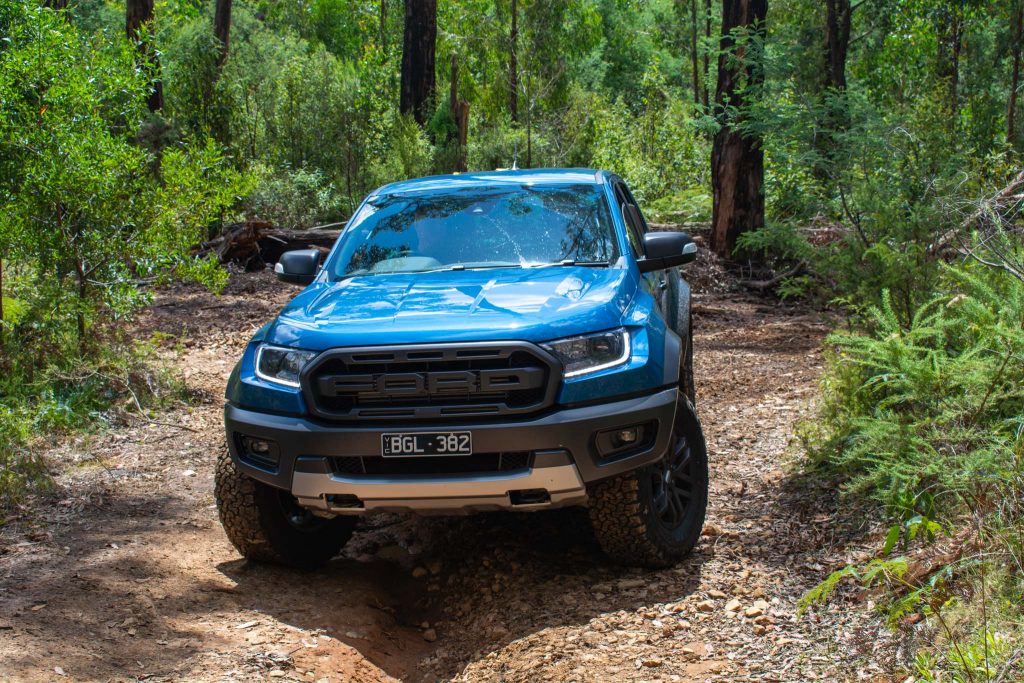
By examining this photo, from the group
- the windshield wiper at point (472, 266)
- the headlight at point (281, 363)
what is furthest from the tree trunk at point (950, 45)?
the headlight at point (281, 363)

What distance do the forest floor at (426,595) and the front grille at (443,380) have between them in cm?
102

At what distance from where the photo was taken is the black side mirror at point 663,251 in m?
5.60

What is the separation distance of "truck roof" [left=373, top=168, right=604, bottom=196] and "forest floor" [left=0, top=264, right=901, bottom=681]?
6.57 feet

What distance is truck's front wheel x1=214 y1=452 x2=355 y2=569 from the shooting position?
512 cm

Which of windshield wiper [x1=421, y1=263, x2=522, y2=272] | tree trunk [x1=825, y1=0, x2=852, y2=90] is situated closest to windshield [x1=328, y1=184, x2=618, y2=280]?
windshield wiper [x1=421, y1=263, x2=522, y2=272]

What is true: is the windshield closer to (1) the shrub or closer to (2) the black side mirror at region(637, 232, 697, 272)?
(2) the black side mirror at region(637, 232, 697, 272)

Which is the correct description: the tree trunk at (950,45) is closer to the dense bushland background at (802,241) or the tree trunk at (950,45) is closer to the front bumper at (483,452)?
the dense bushland background at (802,241)

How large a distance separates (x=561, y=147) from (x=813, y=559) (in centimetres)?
1620

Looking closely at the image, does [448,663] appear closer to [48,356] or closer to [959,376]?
[959,376]

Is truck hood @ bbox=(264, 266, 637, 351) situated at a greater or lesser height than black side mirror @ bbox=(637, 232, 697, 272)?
lesser

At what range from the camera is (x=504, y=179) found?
6367 millimetres

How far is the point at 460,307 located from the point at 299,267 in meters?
1.47

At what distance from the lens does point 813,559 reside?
5.10m

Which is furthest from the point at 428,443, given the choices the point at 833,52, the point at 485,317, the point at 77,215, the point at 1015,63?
the point at 1015,63
